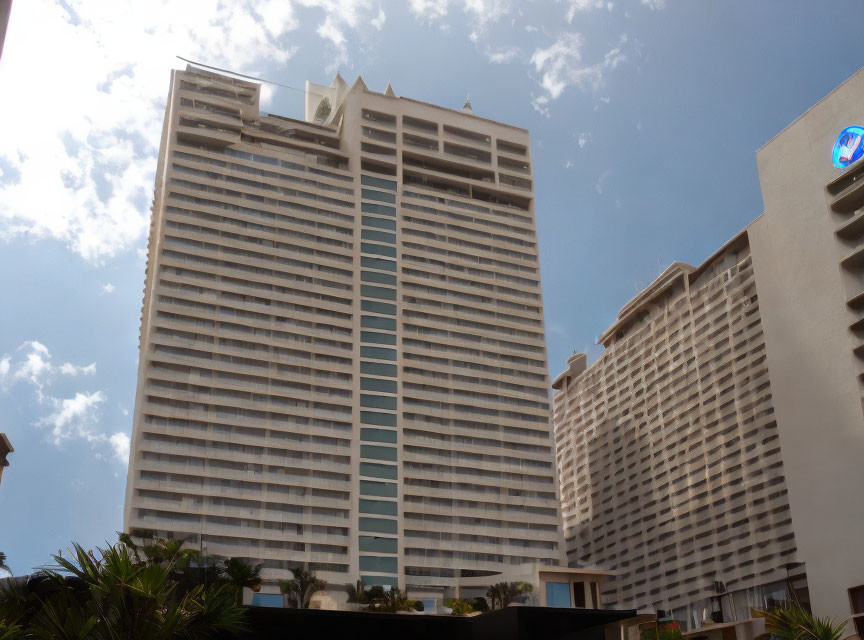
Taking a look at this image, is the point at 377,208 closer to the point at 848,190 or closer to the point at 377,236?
the point at 377,236

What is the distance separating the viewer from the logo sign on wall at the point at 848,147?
8906 cm

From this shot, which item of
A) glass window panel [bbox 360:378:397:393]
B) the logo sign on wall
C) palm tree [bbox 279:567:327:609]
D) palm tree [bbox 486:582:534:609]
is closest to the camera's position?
palm tree [bbox 486:582:534:609]

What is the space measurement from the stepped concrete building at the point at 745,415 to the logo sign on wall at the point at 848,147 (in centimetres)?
17

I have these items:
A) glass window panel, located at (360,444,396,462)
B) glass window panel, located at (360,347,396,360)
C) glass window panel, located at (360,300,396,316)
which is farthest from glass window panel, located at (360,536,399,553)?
glass window panel, located at (360,300,396,316)

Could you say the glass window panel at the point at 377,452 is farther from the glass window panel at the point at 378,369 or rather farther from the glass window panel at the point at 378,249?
the glass window panel at the point at 378,249

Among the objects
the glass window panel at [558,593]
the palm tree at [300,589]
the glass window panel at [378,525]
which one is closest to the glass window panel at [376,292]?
the glass window panel at [378,525]

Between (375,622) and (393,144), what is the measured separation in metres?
94.0

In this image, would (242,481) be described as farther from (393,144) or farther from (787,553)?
(787,553)

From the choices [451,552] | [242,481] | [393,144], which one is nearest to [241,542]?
[242,481]

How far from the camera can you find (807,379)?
91.9 m

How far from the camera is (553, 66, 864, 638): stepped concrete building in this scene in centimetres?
8725

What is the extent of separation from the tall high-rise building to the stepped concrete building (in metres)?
22.1

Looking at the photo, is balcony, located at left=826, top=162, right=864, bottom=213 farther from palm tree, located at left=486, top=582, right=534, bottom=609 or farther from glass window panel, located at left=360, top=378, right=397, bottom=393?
glass window panel, located at left=360, top=378, right=397, bottom=393

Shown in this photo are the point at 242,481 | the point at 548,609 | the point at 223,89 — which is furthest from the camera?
the point at 223,89
